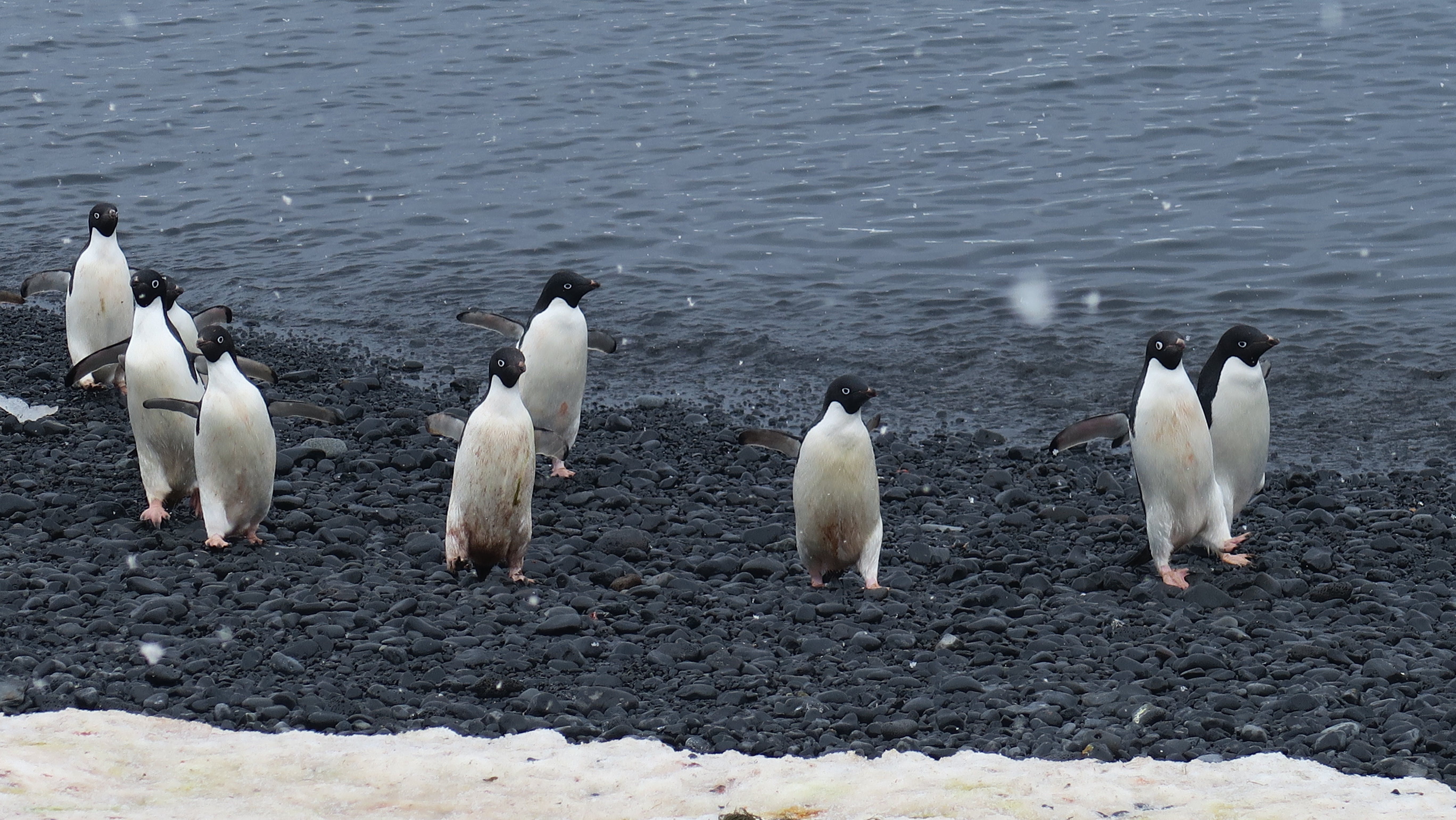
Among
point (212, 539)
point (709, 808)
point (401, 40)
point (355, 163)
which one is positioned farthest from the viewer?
point (401, 40)

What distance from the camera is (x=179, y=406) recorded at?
7812 millimetres

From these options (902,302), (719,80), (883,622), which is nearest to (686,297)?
(902,302)

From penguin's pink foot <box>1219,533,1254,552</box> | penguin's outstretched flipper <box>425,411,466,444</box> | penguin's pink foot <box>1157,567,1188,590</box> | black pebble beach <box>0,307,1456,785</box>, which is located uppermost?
penguin's outstretched flipper <box>425,411,466,444</box>

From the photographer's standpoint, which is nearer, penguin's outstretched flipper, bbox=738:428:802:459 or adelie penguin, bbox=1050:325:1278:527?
penguin's outstretched flipper, bbox=738:428:802:459

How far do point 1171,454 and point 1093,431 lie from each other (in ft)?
1.31

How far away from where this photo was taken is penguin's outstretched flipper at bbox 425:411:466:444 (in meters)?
8.09

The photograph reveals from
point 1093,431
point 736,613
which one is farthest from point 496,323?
point 1093,431

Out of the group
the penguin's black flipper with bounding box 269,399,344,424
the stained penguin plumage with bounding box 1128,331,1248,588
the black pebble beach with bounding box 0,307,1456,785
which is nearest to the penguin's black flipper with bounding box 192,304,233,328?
the black pebble beach with bounding box 0,307,1456,785

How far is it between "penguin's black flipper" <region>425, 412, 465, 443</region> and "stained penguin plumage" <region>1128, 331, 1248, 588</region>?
3450 millimetres

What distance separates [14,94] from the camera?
2566cm

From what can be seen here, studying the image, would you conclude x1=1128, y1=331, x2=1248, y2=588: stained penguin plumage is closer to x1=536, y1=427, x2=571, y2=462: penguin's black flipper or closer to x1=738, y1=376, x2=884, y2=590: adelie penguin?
x1=738, y1=376, x2=884, y2=590: adelie penguin

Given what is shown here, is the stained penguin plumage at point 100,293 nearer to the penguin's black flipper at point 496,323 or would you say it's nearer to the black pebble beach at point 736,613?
the black pebble beach at point 736,613

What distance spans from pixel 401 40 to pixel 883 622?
2352cm

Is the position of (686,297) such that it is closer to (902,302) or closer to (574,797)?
(902,302)
